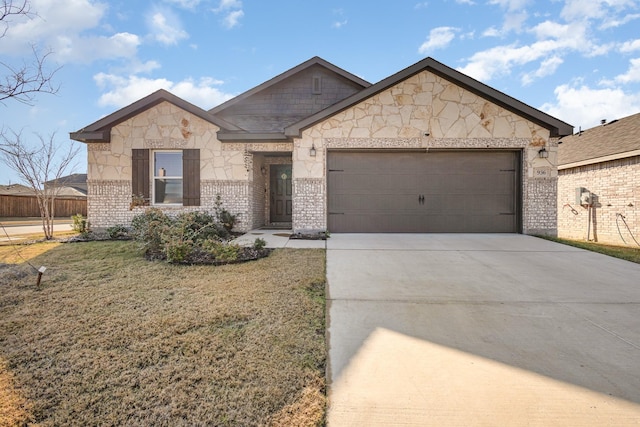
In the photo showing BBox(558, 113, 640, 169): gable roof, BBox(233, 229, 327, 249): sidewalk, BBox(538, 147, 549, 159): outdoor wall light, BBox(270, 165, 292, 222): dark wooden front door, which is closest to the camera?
BBox(233, 229, 327, 249): sidewalk

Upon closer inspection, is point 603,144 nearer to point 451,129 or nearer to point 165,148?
point 451,129

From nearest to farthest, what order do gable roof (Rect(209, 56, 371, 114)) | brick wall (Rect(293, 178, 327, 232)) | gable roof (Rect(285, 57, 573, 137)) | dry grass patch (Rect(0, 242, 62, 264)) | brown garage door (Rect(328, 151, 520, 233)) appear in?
dry grass patch (Rect(0, 242, 62, 264)) → gable roof (Rect(285, 57, 573, 137)) → brick wall (Rect(293, 178, 327, 232)) → brown garage door (Rect(328, 151, 520, 233)) → gable roof (Rect(209, 56, 371, 114))

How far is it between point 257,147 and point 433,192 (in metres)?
5.32

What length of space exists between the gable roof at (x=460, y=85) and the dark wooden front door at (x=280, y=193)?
3022 mm

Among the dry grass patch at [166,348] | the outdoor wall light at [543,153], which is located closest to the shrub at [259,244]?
the dry grass patch at [166,348]

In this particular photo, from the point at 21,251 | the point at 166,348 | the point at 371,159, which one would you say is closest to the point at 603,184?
the point at 371,159

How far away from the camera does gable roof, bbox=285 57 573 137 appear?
28.1 ft

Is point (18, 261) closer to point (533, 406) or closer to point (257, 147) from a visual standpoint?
point (257, 147)

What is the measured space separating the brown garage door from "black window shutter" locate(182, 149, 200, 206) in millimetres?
3984

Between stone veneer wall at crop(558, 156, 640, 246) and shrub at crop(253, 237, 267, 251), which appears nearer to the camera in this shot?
shrub at crop(253, 237, 267, 251)

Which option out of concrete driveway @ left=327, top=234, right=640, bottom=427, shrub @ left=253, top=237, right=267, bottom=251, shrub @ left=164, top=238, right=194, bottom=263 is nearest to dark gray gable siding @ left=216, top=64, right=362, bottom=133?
shrub @ left=253, top=237, right=267, bottom=251

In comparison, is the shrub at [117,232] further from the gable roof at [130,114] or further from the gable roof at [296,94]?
the gable roof at [296,94]

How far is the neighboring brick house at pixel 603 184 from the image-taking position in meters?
11.3

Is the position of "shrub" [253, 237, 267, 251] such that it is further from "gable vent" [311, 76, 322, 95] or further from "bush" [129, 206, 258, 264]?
"gable vent" [311, 76, 322, 95]
